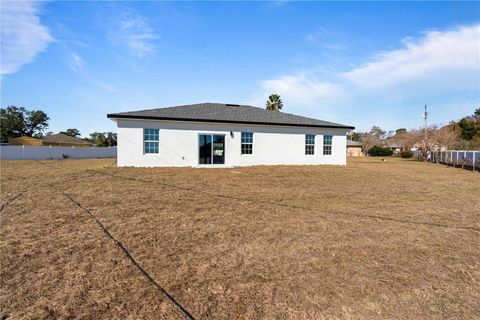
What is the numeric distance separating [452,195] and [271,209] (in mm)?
7594

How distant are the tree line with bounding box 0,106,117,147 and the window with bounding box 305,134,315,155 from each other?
45137 millimetres

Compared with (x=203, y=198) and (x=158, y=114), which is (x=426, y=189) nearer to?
(x=203, y=198)

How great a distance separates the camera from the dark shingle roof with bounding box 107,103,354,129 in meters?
17.0

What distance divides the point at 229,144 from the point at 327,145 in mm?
8033

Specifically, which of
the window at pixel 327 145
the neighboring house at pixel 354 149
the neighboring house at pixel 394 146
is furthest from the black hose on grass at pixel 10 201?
the neighboring house at pixel 394 146

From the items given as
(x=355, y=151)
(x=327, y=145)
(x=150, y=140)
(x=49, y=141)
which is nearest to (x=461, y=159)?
(x=327, y=145)

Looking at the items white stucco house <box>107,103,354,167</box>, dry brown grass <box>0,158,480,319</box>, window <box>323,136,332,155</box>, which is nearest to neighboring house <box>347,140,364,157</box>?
window <box>323,136,332,155</box>

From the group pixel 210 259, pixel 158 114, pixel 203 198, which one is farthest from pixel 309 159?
pixel 210 259

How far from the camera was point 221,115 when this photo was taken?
19.5m

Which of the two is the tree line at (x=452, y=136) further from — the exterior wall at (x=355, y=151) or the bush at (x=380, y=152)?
the bush at (x=380, y=152)

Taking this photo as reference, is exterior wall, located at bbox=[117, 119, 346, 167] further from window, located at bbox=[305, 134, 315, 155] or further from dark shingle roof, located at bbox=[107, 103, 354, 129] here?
dark shingle roof, located at bbox=[107, 103, 354, 129]

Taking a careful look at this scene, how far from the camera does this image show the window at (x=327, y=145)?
71.3 feet

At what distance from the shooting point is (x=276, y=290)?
11.2 ft

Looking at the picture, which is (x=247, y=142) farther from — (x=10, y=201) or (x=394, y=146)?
(x=394, y=146)
